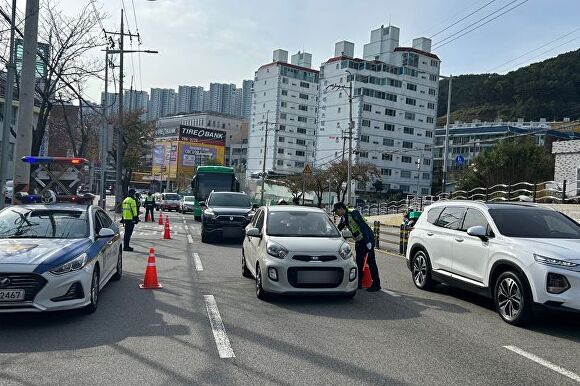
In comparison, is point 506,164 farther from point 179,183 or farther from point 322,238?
point 179,183

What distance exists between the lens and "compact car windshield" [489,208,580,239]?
7.90m

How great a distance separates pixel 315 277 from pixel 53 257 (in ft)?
12.2

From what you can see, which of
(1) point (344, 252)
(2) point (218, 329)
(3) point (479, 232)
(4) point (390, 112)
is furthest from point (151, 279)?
(4) point (390, 112)

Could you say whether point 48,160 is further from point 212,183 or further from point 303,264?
point 212,183

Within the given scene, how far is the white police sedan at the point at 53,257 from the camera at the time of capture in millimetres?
6418

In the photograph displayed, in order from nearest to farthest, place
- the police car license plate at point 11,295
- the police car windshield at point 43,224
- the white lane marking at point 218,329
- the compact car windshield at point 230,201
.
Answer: the white lane marking at point 218,329, the police car license plate at point 11,295, the police car windshield at point 43,224, the compact car windshield at point 230,201

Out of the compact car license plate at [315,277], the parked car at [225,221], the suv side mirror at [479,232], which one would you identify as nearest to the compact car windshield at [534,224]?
the suv side mirror at [479,232]

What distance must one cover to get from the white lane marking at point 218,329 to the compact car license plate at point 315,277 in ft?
4.46

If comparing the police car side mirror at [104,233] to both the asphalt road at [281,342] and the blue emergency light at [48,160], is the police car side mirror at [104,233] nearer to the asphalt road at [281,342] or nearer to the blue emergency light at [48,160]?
the asphalt road at [281,342]

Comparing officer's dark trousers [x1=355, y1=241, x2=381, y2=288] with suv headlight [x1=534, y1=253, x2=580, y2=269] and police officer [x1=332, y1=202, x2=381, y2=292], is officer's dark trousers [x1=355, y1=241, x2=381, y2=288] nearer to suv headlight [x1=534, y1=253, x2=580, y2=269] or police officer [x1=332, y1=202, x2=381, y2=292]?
police officer [x1=332, y1=202, x2=381, y2=292]

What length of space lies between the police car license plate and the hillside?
93.6m

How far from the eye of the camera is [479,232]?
8047mm

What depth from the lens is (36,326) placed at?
673cm

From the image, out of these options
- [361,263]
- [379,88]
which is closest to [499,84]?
[379,88]
